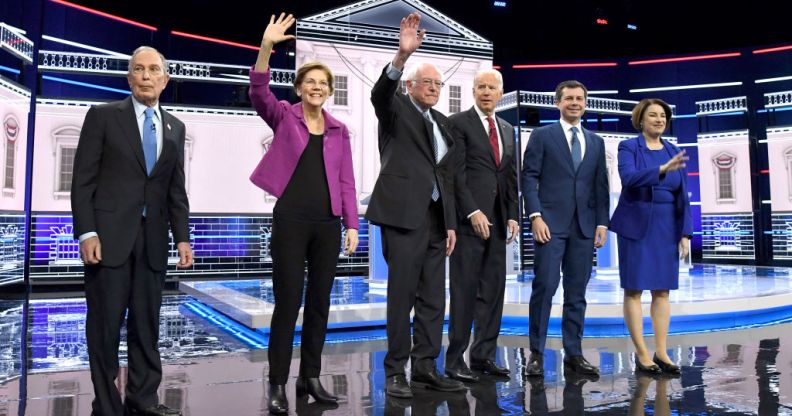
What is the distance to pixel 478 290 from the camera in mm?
3086

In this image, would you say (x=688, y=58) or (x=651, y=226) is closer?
(x=651, y=226)

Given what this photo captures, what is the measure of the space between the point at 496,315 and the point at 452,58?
10.7 m

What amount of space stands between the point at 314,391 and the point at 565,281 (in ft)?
4.96

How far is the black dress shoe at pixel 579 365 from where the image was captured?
303cm

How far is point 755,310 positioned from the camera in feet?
17.6

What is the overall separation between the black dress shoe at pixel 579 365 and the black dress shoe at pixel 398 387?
3.52 feet

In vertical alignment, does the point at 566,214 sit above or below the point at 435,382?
above

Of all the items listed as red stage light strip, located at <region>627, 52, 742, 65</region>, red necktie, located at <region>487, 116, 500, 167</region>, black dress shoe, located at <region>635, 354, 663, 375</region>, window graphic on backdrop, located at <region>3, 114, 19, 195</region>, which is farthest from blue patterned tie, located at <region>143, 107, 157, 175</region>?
red stage light strip, located at <region>627, 52, 742, 65</region>

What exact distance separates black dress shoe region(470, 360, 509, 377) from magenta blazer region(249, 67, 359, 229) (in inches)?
44.2

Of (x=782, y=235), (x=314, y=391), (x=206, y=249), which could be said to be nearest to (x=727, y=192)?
(x=782, y=235)

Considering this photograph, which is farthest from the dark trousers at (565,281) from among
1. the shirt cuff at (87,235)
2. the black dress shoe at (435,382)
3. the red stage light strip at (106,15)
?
the red stage light strip at (106,15)

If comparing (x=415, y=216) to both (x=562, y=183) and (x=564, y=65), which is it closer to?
(x=562, y=183)

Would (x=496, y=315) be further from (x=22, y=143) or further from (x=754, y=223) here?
(x=754, y=223)

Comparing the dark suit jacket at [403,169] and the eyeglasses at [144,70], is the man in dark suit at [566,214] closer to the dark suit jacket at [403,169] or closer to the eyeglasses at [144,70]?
the dark suit jacket at [403,169]
